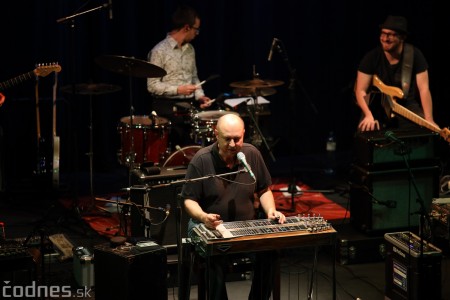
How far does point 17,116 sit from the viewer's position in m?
9.91

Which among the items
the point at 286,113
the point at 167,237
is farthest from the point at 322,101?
the point at 167,237

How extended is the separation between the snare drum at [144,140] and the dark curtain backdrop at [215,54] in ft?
2.37

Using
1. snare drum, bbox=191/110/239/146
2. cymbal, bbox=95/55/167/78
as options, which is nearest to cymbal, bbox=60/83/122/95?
cymbal, bbox=95/55/167/78

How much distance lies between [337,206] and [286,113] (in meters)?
2.67

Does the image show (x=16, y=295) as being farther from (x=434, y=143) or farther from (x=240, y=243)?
(x=434, y=143)

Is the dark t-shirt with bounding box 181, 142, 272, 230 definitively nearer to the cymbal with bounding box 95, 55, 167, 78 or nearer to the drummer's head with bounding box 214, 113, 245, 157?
the drummer's head with bounding box 214, 113, 245, 157

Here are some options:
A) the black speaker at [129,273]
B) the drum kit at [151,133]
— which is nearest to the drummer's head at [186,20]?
the drum kit at [151,133]

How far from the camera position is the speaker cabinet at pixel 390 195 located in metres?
7.73

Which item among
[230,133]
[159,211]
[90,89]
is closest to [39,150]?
[90,89]

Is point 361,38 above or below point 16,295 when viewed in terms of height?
above

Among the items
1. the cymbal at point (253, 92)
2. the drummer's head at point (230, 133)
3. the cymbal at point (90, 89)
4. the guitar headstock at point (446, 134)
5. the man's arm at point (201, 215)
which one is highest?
the cymbal at point (90, 89)

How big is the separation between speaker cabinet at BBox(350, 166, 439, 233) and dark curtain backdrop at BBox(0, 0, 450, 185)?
1.86 meters

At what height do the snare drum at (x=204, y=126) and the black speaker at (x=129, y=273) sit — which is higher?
the snare drum at (x=204, y=126)

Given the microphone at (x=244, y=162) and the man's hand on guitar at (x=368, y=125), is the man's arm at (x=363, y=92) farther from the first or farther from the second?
the microphone at (x=244, y=162)
